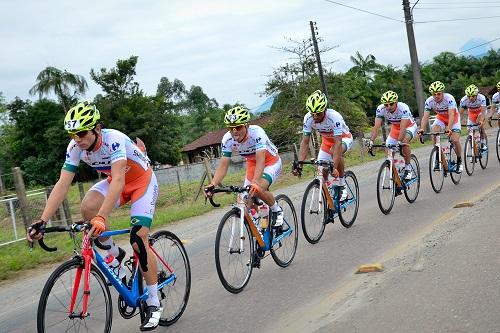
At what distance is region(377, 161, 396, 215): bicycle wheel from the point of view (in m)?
10.0

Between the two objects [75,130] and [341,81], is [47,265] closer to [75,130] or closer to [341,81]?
[75,130]

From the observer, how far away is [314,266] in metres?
7.02

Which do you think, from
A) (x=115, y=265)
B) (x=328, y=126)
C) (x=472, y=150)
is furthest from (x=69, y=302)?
(x=472, y=150)

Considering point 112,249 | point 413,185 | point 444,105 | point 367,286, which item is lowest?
point 367,286

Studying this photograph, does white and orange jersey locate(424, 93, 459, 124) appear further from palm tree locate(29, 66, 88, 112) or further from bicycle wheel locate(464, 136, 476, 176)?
palm tree locate(29, 66, 88, 112)

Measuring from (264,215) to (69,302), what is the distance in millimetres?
3100

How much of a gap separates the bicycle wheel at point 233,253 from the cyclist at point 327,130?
2.23 meters

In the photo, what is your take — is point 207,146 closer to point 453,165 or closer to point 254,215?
point 453,165

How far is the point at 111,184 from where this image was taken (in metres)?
4.86

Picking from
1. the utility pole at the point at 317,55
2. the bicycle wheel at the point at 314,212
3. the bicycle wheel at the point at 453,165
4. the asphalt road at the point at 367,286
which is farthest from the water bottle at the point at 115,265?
the utility pole at the point at 317,55

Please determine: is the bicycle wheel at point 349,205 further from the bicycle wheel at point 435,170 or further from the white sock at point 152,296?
the white sock at point 152,296

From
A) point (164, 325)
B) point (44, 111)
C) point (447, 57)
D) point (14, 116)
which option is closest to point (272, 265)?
point (164, 325)

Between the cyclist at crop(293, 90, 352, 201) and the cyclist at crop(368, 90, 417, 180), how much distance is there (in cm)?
130

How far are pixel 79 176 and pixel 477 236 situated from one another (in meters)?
45.1
